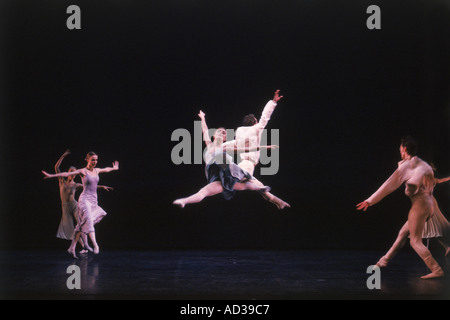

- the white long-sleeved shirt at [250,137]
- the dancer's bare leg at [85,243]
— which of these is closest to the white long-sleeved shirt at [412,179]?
the white long-sleeved shirt at [250,137]

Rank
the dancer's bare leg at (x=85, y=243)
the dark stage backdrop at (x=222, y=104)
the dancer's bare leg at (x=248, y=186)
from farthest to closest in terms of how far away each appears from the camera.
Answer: the dark stage backdrop at (x=222, y=104) < the dancer's bare leg at (x=85, y=243) < the dancer's bare leg at (x=248, y=186)

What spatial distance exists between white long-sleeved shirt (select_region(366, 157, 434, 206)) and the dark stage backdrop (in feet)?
9.27

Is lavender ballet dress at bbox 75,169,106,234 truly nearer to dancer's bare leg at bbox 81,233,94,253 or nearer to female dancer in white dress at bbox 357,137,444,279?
Result: dancer's bare leg at bbox 81,233,94,253

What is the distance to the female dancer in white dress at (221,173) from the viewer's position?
6219 mm

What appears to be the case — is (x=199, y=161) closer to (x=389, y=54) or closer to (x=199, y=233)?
(x=199, y=233)

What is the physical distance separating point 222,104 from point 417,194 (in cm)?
373

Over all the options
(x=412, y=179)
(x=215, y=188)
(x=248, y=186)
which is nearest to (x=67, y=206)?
(x=215, y=188)

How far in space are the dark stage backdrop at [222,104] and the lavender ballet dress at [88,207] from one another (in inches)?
43.1

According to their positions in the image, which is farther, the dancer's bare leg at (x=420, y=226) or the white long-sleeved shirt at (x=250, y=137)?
the white long-sleeved shirt at (x=250, y=137)

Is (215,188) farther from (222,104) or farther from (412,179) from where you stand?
(412,179)

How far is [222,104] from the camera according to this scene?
25.6 ft

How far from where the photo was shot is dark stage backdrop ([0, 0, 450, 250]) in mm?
7668

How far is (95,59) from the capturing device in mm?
7758

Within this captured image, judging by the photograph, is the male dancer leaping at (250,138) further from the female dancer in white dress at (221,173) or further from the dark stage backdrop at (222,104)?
the dark stage backdrop at (222,104)
